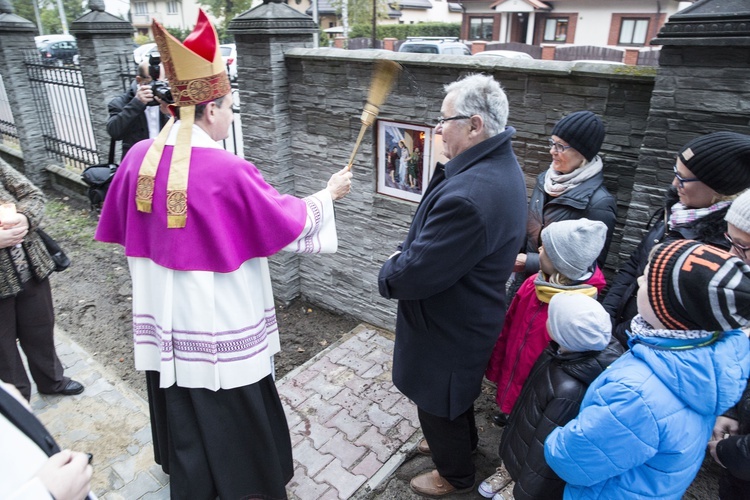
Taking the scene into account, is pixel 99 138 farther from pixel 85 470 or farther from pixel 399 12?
pixel 399 12

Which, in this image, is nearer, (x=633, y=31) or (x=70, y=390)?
(x=70, y=390)

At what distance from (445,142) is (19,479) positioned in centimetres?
194

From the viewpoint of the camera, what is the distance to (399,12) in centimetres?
4356

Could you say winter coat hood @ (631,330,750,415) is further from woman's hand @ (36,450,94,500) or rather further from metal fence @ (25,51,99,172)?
metal fence @ (25,51,99,172)

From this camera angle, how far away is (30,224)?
2.87 m

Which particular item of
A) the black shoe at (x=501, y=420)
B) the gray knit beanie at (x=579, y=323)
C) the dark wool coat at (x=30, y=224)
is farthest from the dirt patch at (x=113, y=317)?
the gray knit beanie at (x=579, y=323)

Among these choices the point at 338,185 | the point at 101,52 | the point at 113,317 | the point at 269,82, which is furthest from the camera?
the point at 101,52

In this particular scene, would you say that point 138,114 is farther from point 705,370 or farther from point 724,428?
point 724,428

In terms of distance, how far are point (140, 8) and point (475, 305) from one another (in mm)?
63036

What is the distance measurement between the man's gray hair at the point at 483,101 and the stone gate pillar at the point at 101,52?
592cm

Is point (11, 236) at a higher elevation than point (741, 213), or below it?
below

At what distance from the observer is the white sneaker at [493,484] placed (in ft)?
8.78

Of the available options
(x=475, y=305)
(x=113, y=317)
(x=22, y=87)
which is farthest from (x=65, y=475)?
(x=22, y=87)

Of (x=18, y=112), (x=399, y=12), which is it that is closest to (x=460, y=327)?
(x=18, y=112)
